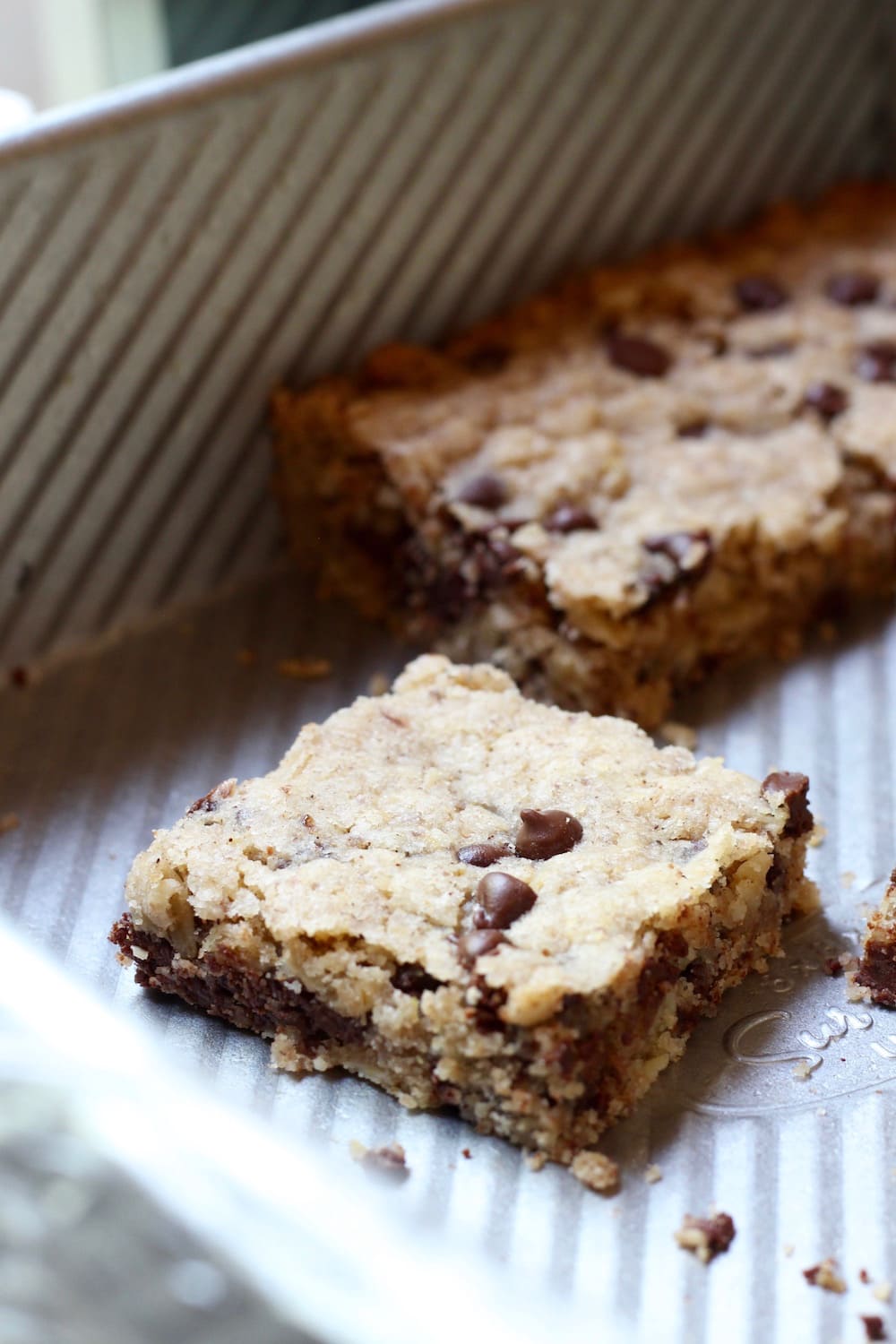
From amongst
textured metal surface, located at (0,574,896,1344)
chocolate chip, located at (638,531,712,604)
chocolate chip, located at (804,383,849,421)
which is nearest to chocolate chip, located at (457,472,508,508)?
chocolate chip, located at (638,531,712,604)

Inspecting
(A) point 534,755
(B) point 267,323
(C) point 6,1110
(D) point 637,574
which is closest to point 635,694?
(D) point 637,574

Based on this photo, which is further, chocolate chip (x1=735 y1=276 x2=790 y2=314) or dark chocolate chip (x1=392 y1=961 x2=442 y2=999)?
chocolate chip (x1=735 y1=276 x2=790 y2=314)

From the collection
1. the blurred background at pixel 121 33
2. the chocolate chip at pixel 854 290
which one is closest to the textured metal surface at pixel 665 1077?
the chocolate chip at pixel 854 290

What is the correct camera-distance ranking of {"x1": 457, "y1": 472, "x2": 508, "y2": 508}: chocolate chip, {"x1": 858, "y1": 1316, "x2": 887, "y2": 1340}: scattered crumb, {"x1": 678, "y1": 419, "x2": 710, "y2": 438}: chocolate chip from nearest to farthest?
{"x1": 858, "y1": 1316, "x2": 887, "y2": 1340}: scattered crumb < {"x1": 457, "y1": 472, "x2": 508, "y2": 508}: chocolate chip < {"x1": 678, "y1": 419, "x2": 710, "y2": 438}: chocolate chip

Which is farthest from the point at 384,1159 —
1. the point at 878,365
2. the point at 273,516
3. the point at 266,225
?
the point at 878,365

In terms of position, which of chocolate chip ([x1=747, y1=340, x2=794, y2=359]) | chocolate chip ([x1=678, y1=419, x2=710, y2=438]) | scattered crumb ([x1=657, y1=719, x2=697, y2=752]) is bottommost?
scattered crumb ([x1=657, y1=719, x2=697, y2=752])

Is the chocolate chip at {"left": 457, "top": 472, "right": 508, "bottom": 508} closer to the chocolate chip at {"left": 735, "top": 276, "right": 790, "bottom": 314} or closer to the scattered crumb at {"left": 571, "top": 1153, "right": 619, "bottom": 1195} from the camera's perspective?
the chocolate chip at {"left": 735, "top": 276, "right": 790, "bottom": 314}

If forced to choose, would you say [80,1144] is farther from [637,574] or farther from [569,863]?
[637,574]
